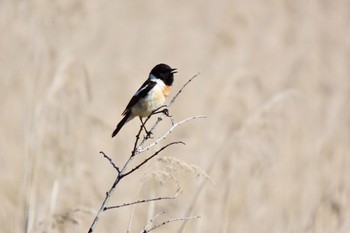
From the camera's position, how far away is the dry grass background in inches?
218

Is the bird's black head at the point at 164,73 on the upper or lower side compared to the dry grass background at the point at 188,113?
lower

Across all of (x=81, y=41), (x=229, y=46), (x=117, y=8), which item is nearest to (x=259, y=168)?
(x=229, y=46)

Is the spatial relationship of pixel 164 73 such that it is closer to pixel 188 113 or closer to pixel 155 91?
pixel 155 91

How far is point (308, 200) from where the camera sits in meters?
7.01

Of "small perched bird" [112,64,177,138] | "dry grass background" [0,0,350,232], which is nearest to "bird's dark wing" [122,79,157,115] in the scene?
"small perched bird" [112,64,177,138]

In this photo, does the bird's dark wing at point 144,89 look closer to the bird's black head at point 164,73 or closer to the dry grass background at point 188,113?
the bird's black head at point 164,73

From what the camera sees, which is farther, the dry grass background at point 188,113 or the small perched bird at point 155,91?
the dry grass background at point 188,113

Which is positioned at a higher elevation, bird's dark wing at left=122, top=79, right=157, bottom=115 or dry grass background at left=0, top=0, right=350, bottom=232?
dry grass background at left=0, top=0, right=350, bottom=232

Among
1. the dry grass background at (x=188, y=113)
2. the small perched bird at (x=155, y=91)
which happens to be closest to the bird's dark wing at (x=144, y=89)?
the small perched bird at (x=155, y=91)

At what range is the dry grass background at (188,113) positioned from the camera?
5.53 metres

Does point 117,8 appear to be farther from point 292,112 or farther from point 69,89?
point 69,89

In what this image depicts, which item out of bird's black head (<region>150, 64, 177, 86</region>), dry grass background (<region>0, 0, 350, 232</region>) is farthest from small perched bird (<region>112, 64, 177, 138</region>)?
dry grass background (<region>0, 0, 350, 232</region>)

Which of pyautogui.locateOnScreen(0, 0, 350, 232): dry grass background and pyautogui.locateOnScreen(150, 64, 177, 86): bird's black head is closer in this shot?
pyautogui.locateOnScreen(150, 64, 177, 86): bird's black head

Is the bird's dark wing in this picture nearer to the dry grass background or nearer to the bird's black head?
the bird's black head
